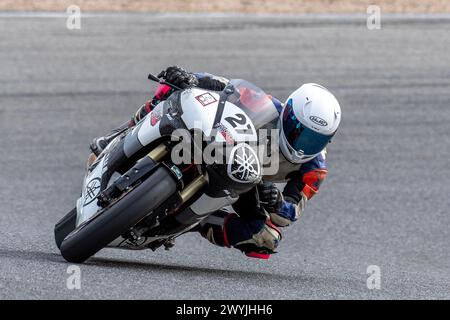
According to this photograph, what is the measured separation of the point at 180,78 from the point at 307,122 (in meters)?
0.74

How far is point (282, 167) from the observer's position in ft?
20.7

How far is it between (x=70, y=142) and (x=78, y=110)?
119 cm

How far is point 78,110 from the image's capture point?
41.9 feet

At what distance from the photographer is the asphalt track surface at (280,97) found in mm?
5918

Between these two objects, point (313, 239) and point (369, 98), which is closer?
point (313, 239)

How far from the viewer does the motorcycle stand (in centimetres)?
544

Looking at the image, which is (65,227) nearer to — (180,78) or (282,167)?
(180,78)

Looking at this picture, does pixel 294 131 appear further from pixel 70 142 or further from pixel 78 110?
pixel 78 110

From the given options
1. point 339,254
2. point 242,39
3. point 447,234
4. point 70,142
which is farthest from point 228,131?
point 242,39

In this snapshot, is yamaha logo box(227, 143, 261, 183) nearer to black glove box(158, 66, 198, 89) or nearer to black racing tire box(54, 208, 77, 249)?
black glove box(158, 66, 198, 89)

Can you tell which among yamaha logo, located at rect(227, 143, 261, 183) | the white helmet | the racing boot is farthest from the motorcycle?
the racing boot

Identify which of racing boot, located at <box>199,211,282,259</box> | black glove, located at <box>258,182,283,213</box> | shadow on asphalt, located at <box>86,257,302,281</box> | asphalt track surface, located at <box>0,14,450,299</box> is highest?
Answer: black glove, located at <box>258,182,283,213</box>

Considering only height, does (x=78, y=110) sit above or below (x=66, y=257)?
below

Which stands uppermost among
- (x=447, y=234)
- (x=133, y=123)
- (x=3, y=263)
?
(x=133, y=123)
